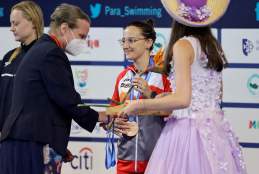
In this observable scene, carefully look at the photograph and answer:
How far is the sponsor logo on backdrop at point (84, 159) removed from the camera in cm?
381

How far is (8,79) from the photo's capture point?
2.58m

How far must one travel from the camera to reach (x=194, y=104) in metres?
1.71

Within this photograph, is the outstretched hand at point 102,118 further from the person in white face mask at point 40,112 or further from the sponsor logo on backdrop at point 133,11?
the sponsor logo on backdrop at point 133,11

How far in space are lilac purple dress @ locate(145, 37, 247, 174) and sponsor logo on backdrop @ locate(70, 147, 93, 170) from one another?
2203mm

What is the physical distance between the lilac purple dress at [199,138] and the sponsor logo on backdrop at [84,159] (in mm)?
2203

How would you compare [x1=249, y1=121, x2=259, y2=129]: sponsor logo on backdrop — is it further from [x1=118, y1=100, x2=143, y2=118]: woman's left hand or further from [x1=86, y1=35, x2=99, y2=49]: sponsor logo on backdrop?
[x1=118, y1=100, x2=143, y2=118]: woman's left hand

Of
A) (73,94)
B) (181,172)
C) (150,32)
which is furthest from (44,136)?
(150,32)

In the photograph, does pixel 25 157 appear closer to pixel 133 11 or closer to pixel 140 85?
pixel 140 85

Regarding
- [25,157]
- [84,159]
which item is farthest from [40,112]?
[84,159]

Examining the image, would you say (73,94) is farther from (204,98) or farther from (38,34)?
(38,34)

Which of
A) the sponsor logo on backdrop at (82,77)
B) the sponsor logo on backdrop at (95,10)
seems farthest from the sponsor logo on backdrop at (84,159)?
the sponsor logo on backdrop at (95,10)

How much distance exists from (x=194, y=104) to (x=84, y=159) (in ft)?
7.83

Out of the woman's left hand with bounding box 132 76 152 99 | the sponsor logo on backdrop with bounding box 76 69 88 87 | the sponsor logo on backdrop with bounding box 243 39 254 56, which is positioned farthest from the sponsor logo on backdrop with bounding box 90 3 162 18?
the woman's left hand with bounding box 132 76 152 99

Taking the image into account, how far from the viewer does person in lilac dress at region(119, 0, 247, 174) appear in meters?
1.58
